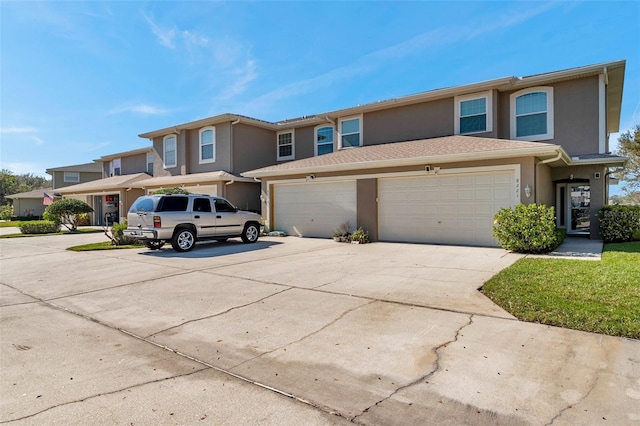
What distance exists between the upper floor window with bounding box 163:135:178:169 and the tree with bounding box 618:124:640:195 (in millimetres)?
31193

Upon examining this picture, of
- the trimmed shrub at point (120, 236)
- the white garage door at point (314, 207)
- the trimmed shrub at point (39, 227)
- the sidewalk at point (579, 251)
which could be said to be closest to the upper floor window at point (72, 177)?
the trimmed shrub at point (39, 227)

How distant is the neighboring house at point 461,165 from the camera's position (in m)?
11.9

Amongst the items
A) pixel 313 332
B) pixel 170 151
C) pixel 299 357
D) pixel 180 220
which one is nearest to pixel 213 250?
pixel 180 220

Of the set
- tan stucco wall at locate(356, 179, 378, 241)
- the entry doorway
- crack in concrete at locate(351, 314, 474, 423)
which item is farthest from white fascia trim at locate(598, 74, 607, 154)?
crack in concrete at locate(351, 314, 474, 423)

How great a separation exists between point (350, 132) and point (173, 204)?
9359 mm

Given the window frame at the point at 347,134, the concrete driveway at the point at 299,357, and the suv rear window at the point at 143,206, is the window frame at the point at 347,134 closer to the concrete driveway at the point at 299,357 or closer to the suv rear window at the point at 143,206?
the suv rear window at the point at 143,206

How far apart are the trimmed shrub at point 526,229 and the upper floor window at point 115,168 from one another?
95.8 ft

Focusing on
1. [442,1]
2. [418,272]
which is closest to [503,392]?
[418,272]

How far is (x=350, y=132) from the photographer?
17938 mm

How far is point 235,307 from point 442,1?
41.4 ft

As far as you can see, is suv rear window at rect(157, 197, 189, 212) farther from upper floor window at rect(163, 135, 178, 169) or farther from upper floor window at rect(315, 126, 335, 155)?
upper floor window at rect(163, 135, 178, 169)

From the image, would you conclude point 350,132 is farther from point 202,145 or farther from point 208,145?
point 202,145

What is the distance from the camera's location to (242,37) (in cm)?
1438

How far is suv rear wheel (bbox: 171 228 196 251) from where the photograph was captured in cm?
1208
